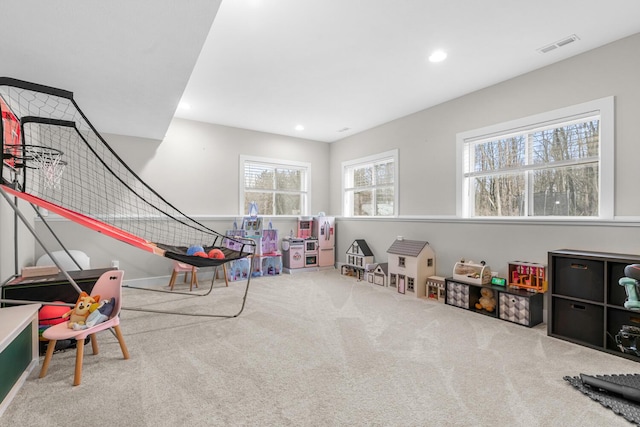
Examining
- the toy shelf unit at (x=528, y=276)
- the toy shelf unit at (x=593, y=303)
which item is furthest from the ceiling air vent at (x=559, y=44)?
the toy shelf unit at (x=528, y=276)

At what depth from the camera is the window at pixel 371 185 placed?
16.2 feet

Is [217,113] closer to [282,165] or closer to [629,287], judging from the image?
[282,165]

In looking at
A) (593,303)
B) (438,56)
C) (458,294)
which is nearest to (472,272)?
(458,294)

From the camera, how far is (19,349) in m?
1.82

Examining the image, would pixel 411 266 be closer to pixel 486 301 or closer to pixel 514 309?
pixel 486 301

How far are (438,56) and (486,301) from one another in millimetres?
2510

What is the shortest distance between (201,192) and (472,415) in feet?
14.7

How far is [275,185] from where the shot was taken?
5.64m

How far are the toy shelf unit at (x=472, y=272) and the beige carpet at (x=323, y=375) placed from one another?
0.39 meters

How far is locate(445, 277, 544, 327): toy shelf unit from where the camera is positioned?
287cm

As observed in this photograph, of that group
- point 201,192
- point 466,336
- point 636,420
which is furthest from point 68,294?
point 636,420

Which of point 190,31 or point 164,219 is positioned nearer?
point 190,31

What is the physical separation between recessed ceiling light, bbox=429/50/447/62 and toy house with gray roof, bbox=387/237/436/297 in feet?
7.19

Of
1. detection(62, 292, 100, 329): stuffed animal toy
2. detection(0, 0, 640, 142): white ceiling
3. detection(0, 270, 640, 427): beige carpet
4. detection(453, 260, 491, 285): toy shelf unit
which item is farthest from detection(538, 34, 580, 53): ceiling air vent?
detection(62, 292, 100, 329): stuffed animal toy
